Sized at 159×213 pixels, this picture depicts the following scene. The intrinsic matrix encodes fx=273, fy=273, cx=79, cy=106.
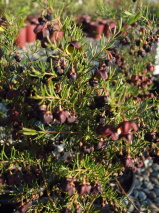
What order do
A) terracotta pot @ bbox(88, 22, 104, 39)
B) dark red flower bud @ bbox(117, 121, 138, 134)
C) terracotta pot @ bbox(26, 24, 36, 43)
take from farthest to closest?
terracotta pot @ bbox(88, 22, 104, 39)
terracotta pot @ bbox(26, 24, 36, 43)
dark red flower bud @ bbox(117, 121, 138, 134)

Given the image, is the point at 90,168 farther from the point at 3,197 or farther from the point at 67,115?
the point at 3,197

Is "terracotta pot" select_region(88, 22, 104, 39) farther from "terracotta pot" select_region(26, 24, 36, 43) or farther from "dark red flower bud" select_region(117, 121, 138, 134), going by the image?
"dark red flower bud" select_region(117, 121, 138, 134)

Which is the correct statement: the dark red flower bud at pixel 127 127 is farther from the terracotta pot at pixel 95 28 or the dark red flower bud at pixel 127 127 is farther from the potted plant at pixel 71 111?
the terracotta pot at pixel 95 28

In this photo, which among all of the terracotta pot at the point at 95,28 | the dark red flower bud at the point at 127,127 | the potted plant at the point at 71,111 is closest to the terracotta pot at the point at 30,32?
the terracotta pot at the point at 95,28

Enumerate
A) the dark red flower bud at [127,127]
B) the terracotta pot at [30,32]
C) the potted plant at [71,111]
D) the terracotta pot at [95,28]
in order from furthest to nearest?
the terracotta pot at [95,28]
the terracotta pot at [30,32]
the potted plant at [71,111]
the dark red flower bud at [127,127]

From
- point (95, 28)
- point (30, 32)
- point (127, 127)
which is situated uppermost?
point (95, 28)

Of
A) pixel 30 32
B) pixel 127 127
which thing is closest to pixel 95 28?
pixel 30 32

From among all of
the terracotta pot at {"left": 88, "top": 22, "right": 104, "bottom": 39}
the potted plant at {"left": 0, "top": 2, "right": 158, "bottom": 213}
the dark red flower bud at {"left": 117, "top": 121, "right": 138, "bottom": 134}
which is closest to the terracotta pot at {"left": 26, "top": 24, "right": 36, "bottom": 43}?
the terracotta pot at {"left": 88, "top": 22, "right": 104, "bottom": 39}

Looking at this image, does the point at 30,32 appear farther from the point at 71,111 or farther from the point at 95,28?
the point at 71,111

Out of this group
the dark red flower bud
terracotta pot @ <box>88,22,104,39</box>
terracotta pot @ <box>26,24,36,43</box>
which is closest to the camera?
the dark red flower bud

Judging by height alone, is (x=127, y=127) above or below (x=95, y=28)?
below

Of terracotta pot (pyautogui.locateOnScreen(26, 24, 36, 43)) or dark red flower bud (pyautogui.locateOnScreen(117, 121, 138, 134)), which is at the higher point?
terracotta pot (pyautogui.locateOnScreen(26, 24, 36, 43))

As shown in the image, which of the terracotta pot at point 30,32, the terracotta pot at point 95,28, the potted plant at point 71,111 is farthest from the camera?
the terracotta pot at point 95,28
